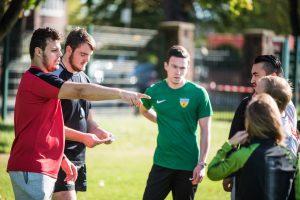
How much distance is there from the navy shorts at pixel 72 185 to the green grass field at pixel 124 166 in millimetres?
2428

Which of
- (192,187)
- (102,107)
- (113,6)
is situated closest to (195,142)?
(192,187)

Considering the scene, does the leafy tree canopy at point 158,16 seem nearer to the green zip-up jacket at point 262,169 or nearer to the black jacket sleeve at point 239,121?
the black jacket sleeve at point 239,121

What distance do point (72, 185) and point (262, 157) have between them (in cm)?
226

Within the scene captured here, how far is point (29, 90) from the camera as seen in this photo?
5.46m

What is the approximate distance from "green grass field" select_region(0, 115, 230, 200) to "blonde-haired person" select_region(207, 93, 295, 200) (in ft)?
14.9

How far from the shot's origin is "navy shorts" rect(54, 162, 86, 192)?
653 cm

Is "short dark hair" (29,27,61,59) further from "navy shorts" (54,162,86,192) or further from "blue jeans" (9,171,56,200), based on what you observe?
"navy shorts" (54,162,86,192)

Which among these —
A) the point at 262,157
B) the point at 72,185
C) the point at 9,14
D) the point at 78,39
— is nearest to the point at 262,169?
the point at 262,157

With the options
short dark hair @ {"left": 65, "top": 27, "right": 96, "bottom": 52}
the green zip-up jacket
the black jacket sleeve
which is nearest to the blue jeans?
the green zip-up jacket

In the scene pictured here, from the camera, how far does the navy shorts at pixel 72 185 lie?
653cm

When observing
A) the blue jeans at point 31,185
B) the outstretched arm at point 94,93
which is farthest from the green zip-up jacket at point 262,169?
the blue jeans at point 31,185

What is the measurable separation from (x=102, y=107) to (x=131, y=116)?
977mm

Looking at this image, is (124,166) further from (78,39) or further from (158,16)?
(158,16)

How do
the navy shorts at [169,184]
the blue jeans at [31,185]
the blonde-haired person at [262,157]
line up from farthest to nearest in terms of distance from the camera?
the navy shorts at [169,184], the blue jeans at [31,185], the blonde-haired person at [262,157]
